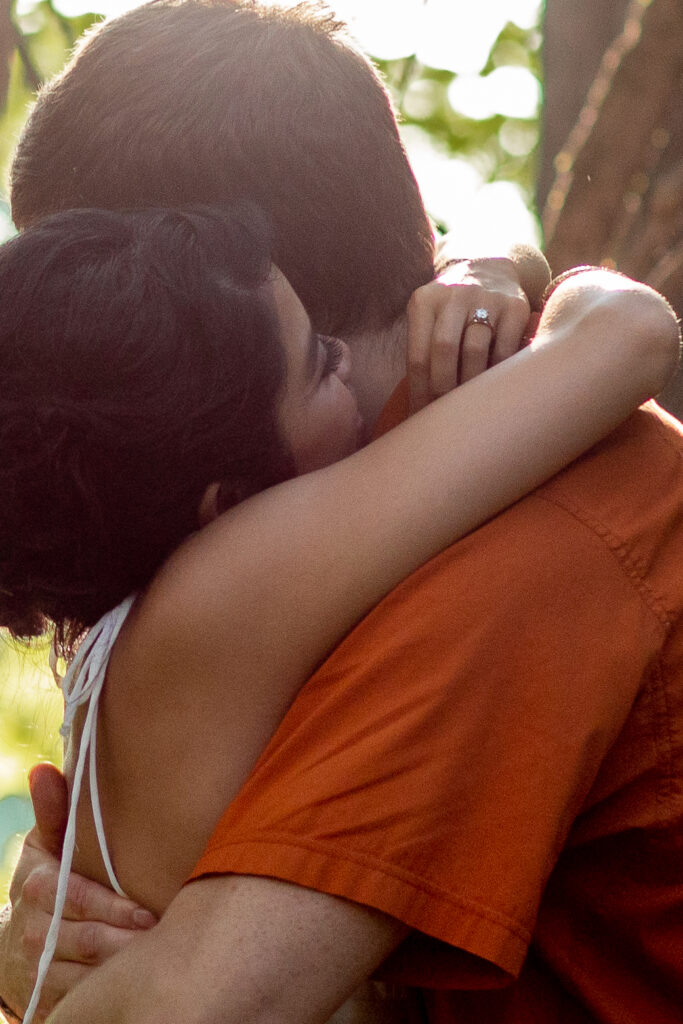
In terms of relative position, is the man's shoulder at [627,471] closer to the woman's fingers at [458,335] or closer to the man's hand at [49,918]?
the woman's fingers at [458,335]

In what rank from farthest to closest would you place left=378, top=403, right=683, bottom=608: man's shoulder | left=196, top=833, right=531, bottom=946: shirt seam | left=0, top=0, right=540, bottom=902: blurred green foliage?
left=0, top=0, right=540, bottom=902: blurred green foliage → left=378, top=403, right=683, bottom=608: man's shoulder → left=196, top=833, right=531, bottom=946: shirt seam

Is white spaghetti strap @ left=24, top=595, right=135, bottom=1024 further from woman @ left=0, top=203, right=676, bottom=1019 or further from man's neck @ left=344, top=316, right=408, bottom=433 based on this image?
man's neck @ left=344, top=316, right=408, bottom=433

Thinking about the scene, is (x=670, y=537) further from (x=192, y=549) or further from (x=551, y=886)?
(x=192, y=549)

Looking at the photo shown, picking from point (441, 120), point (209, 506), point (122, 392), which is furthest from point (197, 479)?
point (441, 120)

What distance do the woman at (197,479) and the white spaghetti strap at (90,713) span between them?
0.02m

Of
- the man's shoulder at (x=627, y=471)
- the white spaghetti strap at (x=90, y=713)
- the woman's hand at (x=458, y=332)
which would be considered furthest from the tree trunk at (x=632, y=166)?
the white spaghetti strap at (x=90, y=713)

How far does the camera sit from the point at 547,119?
528cm

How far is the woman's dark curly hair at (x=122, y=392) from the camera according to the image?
60.9 inches

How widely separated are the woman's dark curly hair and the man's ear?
13mm

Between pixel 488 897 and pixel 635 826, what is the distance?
0.84ft

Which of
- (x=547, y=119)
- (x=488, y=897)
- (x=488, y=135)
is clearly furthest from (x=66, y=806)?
(x=488, y=135)

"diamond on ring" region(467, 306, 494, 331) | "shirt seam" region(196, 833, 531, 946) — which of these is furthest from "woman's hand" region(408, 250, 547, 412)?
"shirt seam" region(196, 833, 531, 946)

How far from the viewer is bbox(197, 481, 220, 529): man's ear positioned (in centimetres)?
170

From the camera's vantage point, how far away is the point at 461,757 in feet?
4.11
